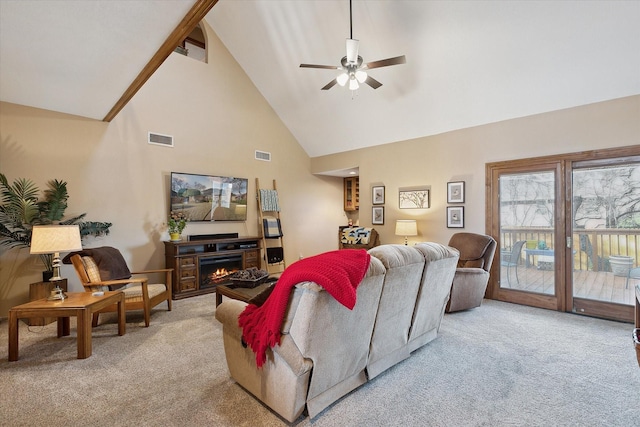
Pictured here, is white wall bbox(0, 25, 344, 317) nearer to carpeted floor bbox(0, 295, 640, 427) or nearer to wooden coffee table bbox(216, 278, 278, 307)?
carpeted floor bbox(0, 295, 640, 427)

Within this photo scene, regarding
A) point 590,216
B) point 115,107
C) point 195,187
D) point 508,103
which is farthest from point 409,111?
point 115,107

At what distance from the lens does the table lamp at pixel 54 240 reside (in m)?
2.80

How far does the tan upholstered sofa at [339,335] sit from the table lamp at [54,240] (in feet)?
6.11

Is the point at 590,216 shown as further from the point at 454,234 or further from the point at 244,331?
the point at 244,331

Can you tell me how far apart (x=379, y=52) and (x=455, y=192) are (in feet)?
8.62

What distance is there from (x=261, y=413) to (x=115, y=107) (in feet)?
14.3

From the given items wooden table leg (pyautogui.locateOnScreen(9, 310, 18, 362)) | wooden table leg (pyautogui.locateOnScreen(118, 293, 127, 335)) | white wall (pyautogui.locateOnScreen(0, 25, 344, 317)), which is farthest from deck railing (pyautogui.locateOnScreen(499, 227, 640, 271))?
wooden table leg (pyautogui.locateOnScreen(9, 310, 18, 362))

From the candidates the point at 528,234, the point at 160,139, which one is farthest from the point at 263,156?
the point at 528,234

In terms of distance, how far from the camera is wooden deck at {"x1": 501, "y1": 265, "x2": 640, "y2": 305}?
382cm

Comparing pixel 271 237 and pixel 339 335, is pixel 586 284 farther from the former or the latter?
pixel 271 237

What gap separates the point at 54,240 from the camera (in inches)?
112

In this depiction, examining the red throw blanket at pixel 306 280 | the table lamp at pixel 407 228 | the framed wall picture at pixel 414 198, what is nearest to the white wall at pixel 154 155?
the framed wall picture at pixel 414 198

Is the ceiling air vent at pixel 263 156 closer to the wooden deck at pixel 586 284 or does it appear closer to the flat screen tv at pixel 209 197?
the flat screen tv at pixel 209 197

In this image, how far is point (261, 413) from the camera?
199 cm
